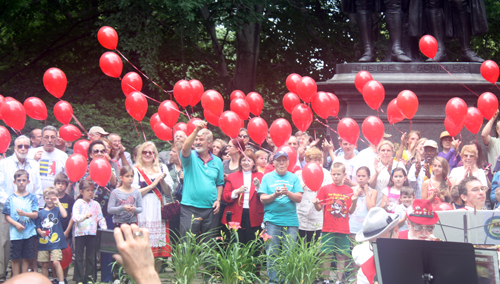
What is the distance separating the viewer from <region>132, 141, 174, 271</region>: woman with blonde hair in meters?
6.87

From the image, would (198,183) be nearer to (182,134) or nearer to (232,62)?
(182,134)

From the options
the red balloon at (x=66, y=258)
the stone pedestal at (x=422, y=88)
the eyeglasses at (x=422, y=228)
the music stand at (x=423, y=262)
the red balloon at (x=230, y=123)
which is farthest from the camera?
the stone pedestal at (x=422, y=88)

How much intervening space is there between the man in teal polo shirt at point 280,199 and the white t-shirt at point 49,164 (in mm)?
3075

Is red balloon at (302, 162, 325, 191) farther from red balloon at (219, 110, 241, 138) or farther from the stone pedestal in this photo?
the stone pedestal

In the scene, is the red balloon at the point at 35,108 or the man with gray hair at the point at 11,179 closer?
the man with gray hair at the point at 11,179

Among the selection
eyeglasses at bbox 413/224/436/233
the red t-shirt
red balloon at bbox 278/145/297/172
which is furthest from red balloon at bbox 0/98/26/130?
eyeglasses at bbox 413/224/436/233

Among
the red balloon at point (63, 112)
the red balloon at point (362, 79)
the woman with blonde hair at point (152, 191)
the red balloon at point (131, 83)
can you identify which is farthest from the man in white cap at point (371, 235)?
the red balloon at point (63, 112)

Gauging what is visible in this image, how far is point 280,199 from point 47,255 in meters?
2.88

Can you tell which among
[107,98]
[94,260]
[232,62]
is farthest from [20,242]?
[232,62]

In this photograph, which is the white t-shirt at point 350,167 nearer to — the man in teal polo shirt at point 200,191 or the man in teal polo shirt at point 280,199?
the man in teal polo shirt at point 280,199

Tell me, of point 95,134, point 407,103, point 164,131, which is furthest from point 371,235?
point 95,134

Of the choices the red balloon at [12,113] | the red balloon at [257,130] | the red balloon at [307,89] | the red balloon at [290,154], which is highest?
the red balloon at [307,89]

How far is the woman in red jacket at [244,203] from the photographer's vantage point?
6.97 metres

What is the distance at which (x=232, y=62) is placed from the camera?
59.8ft
